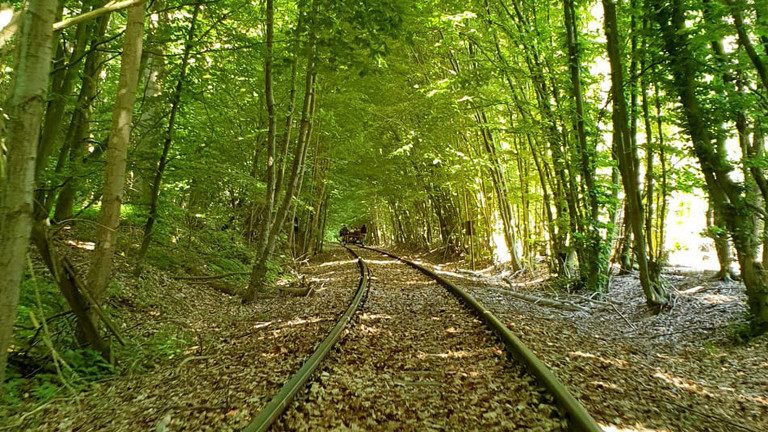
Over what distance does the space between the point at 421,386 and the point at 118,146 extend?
11.5 feet

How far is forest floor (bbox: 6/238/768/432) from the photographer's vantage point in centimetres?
312

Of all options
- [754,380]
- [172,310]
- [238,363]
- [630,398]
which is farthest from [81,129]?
[754,380]

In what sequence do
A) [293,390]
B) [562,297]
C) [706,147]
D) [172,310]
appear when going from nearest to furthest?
[293,390], [706,147], [172,310], [562,297]

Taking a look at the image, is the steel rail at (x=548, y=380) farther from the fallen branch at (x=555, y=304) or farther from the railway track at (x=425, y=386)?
the fallen branch at (x=555, y=304)

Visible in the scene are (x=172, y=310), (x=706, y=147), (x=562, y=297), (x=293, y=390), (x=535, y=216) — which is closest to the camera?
(x=293, y=390)

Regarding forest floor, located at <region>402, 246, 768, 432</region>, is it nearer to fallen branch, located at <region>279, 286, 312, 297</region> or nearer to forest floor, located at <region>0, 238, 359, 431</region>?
forest floor, located at <region>0, 238, 359, 431</region>

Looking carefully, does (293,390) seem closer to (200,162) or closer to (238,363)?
(238,363)

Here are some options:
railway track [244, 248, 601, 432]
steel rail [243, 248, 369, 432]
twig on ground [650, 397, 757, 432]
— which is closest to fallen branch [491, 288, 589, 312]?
railway track [244, 248, 601, 432]

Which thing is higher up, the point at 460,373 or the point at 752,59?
the point at 752,59

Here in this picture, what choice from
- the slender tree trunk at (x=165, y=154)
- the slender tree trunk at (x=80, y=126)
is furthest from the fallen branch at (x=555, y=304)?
the slender tree trunk at (x=80, y=126)

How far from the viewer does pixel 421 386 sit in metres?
3.71

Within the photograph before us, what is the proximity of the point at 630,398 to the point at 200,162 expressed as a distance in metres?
7.61

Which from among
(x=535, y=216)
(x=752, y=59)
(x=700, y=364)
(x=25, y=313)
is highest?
(x=752, y=59)

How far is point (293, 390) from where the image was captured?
3.20m
